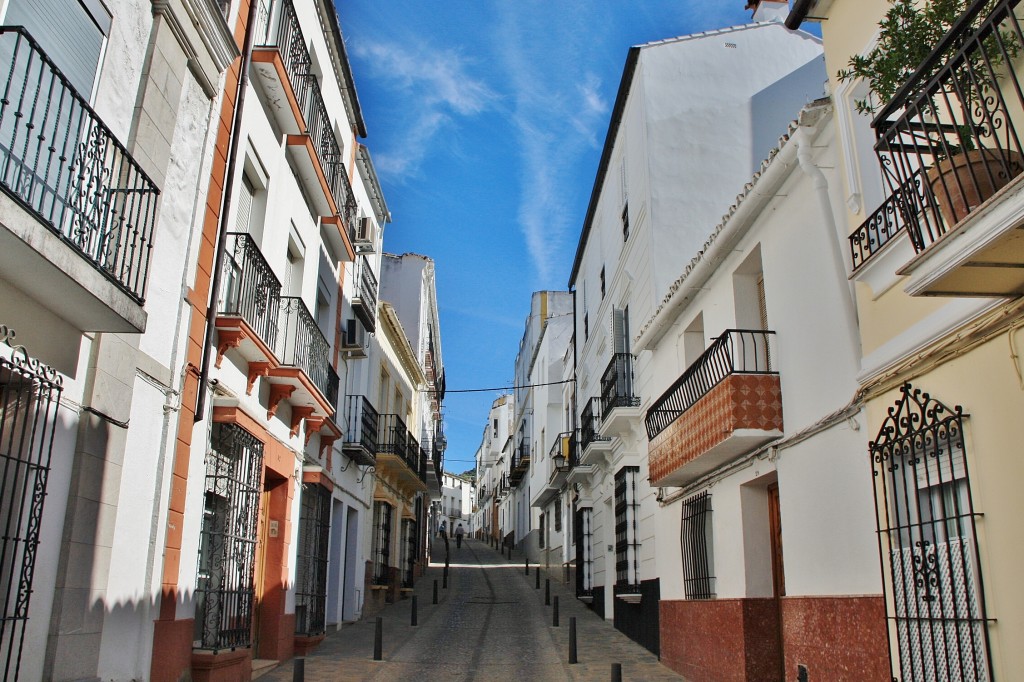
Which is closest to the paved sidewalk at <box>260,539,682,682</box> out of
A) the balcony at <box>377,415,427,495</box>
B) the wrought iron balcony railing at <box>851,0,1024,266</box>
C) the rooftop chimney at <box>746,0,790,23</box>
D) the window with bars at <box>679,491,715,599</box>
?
the window with bars at <box>679,491,715,599</box>

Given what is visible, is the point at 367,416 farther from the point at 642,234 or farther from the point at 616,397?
the point at 642,234

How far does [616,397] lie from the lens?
15.3 metres

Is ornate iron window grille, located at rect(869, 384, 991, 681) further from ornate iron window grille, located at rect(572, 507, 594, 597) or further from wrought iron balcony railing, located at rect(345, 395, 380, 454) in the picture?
ornate iron window grille, located at rect(572, 507, 594, 597)

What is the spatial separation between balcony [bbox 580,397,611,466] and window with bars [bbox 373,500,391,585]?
469cm

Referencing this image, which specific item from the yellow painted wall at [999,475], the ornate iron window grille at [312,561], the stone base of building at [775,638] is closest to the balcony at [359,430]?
the ornate iron window grille at [312,561]

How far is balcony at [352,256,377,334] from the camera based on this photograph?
15863mm

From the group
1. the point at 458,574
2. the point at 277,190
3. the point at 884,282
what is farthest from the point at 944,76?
the point at 458,574

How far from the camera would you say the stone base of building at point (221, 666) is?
26.7 feet

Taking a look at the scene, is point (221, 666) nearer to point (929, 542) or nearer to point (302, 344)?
point (302, 344)

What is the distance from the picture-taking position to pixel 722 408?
362 inches

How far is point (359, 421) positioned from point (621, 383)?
496 centimetres

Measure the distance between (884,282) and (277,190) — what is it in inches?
296

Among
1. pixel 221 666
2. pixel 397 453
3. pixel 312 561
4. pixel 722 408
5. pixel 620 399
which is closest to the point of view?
pixel 221 666

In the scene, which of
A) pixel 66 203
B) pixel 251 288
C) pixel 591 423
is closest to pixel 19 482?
pixel 66 203
